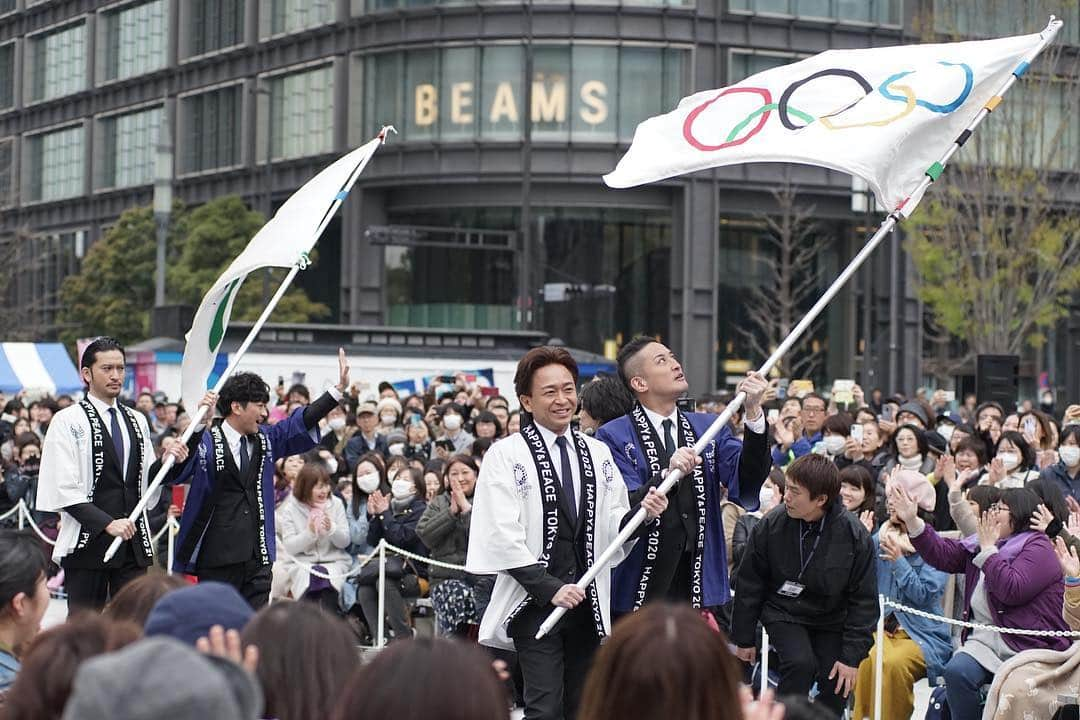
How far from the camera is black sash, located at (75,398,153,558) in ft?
32.0

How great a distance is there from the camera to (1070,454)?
1323cm

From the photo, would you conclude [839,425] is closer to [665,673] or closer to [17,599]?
[17,599]

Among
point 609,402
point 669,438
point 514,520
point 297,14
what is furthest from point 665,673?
point 297,14

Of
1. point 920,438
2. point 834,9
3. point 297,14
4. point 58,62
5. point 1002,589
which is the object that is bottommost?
point 1002,589

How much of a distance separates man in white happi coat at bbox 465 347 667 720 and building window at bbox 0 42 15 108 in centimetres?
6597

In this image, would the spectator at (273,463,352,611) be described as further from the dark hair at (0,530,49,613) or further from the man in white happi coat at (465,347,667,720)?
the dark hair at (0,530,49,613)

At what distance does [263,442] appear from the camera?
10.1 meters

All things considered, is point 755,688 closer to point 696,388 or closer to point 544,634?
point 544,634

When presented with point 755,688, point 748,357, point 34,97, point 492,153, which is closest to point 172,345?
point 492,153

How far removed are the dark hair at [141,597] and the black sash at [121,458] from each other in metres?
4.84

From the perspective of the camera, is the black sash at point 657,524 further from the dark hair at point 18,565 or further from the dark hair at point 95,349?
the dark hair at point 95,349

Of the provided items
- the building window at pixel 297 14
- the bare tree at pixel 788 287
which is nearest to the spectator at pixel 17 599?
the bare tree at pixel 788 287

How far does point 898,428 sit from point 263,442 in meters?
5.94

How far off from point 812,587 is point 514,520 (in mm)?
1890
